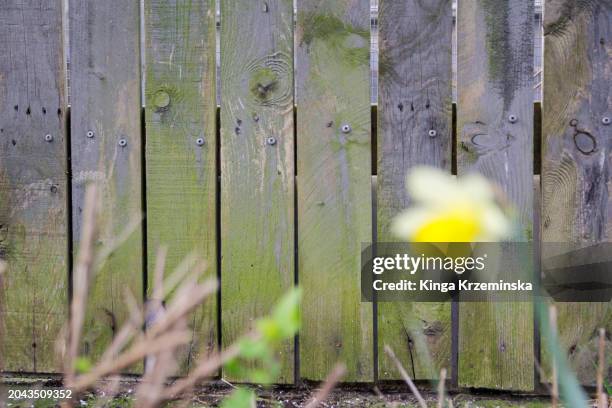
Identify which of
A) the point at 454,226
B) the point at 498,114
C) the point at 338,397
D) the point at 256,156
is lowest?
the point at 338,397

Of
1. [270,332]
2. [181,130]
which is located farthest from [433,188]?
[181,130]

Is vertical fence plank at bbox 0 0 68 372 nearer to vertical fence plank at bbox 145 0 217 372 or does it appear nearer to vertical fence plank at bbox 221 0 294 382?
vertical fence plank at bbox 145 0 217 372

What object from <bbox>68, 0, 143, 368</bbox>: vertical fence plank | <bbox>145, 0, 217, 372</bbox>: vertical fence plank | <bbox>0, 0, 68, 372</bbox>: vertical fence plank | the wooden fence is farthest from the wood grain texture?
<bbox>0, 0, 68, 372</bbox>: vertical fence plank

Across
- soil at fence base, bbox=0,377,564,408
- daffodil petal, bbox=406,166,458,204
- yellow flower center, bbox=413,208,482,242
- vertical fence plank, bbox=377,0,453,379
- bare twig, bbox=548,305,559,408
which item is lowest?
soil at fence base, bbox=0,377,564,408

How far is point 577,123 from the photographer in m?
2.08

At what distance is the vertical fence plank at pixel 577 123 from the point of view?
2064mm

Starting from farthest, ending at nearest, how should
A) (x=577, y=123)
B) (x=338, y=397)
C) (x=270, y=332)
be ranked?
(x=338, y=397)
(x=577, y=123)
(x=270, y=332)

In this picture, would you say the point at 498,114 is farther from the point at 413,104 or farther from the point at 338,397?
the point at 338,397

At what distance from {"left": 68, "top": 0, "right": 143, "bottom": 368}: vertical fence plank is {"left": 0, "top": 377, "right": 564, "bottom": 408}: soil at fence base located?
262 millimetres

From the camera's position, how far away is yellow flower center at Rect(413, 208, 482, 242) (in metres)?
0.47

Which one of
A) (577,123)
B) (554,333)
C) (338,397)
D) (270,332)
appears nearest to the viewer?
(270,332)

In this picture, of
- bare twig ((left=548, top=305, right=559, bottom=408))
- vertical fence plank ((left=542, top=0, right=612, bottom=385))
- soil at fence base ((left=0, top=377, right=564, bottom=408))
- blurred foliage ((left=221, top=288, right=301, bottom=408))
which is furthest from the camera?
soil at fence base ((left=0, top=377, right=564, bottom=408))

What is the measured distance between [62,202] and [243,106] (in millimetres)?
686

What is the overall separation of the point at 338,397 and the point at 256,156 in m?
0.84
